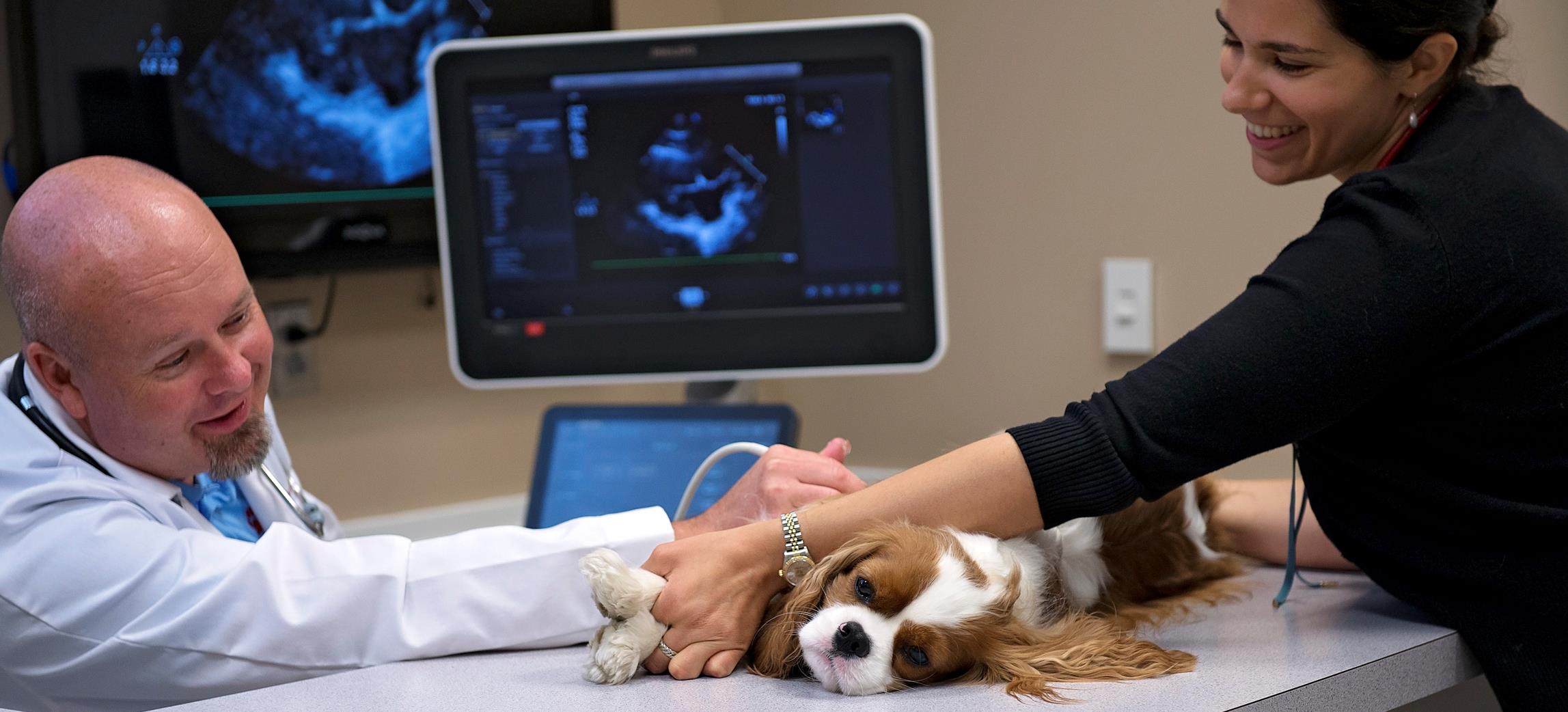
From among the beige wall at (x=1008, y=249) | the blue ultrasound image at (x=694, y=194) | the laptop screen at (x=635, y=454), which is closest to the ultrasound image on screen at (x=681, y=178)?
the blue ultrasound image at (x=694, y=194)

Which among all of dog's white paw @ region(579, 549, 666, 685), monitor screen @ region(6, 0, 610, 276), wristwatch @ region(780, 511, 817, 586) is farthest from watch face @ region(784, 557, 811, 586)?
monitor screen @ region(6, 0, 610, 276)

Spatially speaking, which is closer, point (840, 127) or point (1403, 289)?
point (1403, 289)

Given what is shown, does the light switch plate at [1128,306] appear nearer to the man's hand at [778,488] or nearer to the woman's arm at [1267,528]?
the woman's arm at [1267,528]

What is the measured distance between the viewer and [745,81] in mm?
1902

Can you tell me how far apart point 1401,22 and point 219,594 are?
3.64 ft

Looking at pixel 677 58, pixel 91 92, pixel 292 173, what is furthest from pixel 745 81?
pixel 91 92

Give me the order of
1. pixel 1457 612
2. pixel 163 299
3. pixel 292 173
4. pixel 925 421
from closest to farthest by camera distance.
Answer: pixel 1457 612, pixel 163 299, pixel 292 173, pixel 925 421

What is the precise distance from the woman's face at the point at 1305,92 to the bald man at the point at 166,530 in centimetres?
51

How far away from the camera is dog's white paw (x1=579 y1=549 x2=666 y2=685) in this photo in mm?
1059

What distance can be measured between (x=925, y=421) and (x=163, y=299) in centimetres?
158

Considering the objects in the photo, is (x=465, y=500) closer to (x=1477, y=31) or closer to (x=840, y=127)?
(x=840, y=127)

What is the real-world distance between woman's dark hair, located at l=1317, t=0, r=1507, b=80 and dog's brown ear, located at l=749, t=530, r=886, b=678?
22.5 inches

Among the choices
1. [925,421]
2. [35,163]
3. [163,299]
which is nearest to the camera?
[163,299]

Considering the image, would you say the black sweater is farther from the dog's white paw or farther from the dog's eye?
the dog's white paw
